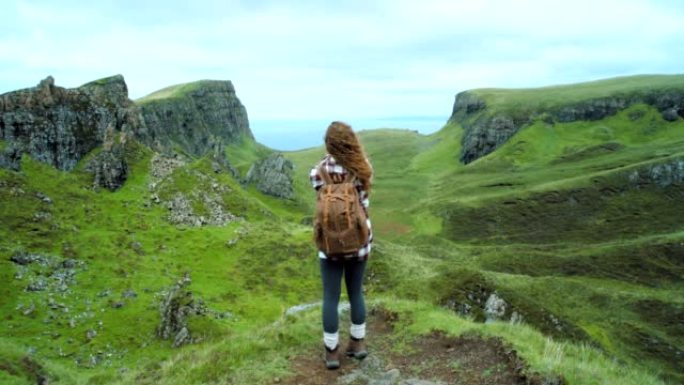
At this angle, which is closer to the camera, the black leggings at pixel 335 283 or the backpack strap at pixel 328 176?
the backpack strap at pixel 328 176

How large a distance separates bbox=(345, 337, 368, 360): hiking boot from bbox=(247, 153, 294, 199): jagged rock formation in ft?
325

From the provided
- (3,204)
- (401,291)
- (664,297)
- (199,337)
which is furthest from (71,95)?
(664,297)

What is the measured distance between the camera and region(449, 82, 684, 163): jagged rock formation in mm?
165500

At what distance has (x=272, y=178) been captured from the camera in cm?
11294

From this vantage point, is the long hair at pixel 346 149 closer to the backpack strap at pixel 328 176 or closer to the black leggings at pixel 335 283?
the backpack strap at pixel 328 176

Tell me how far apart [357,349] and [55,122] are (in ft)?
206

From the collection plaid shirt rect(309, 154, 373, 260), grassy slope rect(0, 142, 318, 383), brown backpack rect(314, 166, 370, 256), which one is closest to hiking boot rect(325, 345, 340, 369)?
plaid shirt rect(309, 154, 373, 260)

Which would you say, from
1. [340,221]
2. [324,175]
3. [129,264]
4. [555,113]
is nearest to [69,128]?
[129,264]

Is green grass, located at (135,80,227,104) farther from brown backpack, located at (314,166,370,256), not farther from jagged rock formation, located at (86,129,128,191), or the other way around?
brown backpack, located at (314,166,370,256)

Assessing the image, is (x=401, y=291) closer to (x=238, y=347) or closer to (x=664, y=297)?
(x=238, y=347)

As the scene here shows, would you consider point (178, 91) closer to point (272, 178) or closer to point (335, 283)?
point (272, 178)

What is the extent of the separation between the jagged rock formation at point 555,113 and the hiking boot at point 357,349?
180774mm

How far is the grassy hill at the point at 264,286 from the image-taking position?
41.3 feet


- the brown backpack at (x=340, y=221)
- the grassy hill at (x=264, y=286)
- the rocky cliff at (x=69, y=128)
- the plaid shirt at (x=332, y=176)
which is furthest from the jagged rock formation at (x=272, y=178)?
the brown backpack at (x=340, y=221)
